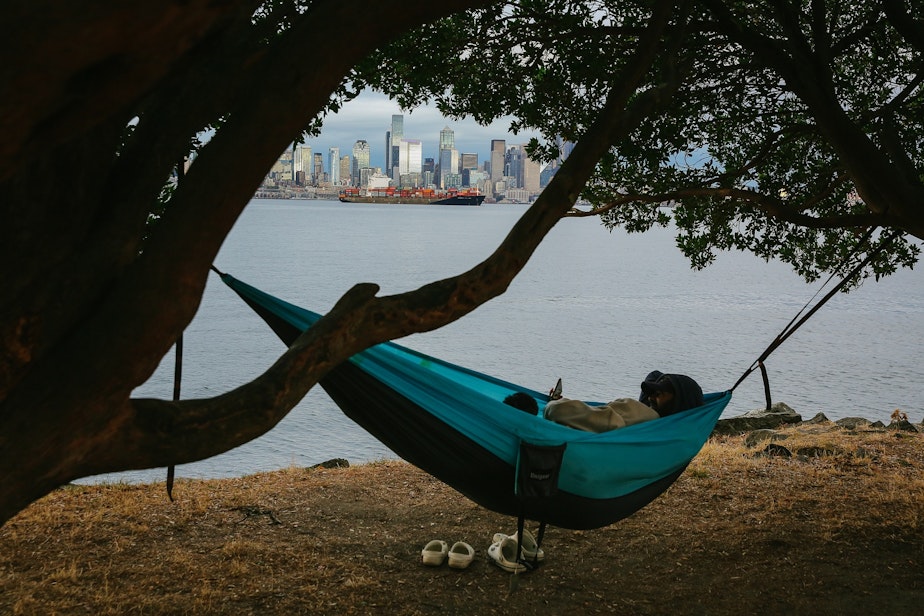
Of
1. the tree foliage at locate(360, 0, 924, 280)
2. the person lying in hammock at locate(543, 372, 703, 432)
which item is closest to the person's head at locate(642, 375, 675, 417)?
the person lying in hammock at locate(543, 372, 703, 432)

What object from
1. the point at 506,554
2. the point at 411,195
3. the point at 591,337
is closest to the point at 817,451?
the point at 506,554

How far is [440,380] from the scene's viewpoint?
2.95 metres

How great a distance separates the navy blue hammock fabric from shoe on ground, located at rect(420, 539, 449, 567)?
0.47 m

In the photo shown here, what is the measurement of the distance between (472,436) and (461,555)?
72 centimetres

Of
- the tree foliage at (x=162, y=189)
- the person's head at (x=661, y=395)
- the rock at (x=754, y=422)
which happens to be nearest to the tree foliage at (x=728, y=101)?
the tree foliage at (x=162, y=189)

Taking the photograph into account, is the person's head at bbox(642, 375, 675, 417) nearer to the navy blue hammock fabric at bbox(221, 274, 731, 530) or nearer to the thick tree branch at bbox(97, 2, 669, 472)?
the navy blue hammock fabric at bbox(221, 274, 731, 530)

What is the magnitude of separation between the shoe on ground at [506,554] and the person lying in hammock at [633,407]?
576mm

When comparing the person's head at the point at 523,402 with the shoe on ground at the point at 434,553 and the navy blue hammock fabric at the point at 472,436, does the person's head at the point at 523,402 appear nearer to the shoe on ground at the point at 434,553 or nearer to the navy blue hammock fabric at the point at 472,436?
the navy blue hammock fabric at the point at 472,436

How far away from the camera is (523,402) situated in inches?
134

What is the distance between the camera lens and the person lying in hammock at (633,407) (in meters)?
3.24

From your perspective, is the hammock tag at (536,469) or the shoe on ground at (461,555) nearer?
the hammock tag at (536,469)

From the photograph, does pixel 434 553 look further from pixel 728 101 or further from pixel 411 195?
pixel 411 195

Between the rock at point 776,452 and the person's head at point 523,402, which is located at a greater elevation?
the person's head at point 523,402

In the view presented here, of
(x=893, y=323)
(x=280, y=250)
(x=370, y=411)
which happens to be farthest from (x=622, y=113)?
(x=280, y=250)
